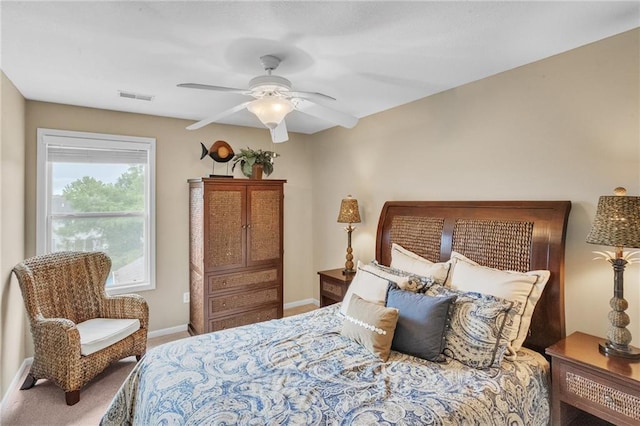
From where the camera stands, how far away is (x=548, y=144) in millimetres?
2316

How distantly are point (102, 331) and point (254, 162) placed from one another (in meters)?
2.16

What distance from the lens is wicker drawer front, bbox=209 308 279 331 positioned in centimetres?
360

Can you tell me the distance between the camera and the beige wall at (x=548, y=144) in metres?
2.00

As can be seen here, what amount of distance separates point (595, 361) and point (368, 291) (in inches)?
50.6

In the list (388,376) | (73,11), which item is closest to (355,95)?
(73,11)

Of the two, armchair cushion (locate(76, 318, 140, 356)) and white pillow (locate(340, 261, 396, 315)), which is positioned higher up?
white pillow (locate(340, 261, 396, 315))

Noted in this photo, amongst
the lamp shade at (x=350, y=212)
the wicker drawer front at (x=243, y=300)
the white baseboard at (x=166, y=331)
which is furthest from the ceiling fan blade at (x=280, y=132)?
the white baseboard at (x=166, y=331)

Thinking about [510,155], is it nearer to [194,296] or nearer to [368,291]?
[368,291]

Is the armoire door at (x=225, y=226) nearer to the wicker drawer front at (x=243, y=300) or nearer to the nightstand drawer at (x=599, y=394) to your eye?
the wicker drawer front at (x=243, y=300)

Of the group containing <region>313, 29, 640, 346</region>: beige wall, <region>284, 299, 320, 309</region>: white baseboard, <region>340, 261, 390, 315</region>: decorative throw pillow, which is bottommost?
<region>284, 299, 320, 309</region>: white baseboard

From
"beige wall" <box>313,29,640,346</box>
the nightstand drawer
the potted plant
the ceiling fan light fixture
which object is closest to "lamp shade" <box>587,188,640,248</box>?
"beige wall" <box>313,29,640,346</box>

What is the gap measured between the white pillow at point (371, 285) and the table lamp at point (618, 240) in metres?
1.21

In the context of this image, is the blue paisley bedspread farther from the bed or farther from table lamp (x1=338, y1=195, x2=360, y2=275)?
table lamp (x1=338, y1=195, x2=360, y2=275)

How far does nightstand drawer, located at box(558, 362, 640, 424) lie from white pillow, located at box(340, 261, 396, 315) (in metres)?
1.05
